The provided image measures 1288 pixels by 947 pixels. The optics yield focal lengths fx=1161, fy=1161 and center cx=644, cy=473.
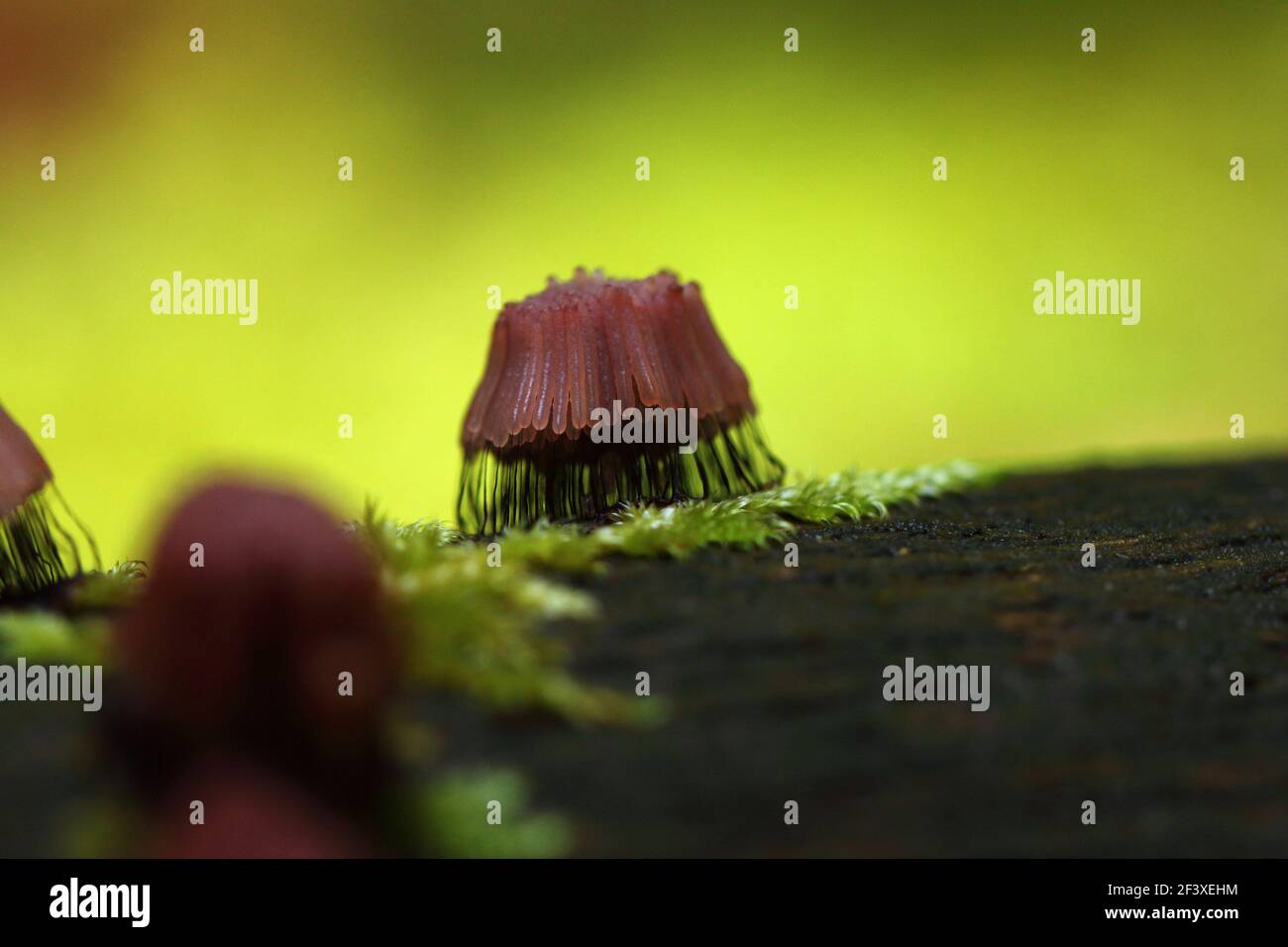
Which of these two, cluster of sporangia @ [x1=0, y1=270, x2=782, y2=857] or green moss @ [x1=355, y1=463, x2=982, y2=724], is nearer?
cluster of sporangia @ [x1=0, y1=270, x2=782, y2=857]

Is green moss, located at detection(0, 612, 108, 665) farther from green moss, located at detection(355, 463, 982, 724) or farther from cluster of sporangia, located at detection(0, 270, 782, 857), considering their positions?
green moss, located at detection(355, 463, 982, 724)

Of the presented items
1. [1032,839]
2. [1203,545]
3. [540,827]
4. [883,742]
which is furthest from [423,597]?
[1203,545]

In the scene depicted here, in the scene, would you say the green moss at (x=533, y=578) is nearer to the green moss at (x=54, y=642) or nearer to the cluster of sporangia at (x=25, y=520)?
the green moss at (x=54, y=642)

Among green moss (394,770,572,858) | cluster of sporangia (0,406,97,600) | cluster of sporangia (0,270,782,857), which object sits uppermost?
cluster of sporangia (0,406,97,600)

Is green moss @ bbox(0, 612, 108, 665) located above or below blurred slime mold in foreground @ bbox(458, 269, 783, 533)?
below

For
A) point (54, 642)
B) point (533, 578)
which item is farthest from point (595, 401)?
point (54, 642)

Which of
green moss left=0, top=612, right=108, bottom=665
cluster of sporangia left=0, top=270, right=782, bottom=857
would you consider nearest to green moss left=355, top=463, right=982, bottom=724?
cluster of sporangia left=0, top=270, right=782, bottom=857

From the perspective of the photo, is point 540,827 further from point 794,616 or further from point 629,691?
point 794,616

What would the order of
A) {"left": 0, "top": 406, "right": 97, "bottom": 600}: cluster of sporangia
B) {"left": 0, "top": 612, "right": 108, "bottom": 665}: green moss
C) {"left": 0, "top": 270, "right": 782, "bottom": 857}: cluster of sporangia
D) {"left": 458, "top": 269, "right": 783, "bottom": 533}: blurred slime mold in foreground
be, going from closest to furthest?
{"left": 0, "top": 270, "right": 782, "bottom": 857}: cluster of sporangia < {"left": 0, "top": 612, "right": 108, "bottom": 665}: green moss < {"left": 0, "top": 406, "right": 97, "bottom": 600}: cluster of sporangia < {"left": 458, "top": 269, "right": 783, "bottom": 533}: blurred slime mold in foreground
